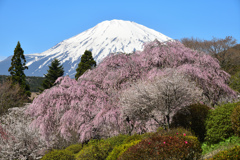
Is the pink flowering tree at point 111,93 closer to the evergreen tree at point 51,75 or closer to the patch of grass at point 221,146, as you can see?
the patch of grass at point 221,146

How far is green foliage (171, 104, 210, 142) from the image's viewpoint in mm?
12227

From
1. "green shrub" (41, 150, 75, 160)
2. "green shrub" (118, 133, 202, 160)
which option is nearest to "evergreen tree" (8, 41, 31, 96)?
"green shrub" (41, 150, 75, 160)

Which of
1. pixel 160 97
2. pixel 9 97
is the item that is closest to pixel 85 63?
pixel 9 97

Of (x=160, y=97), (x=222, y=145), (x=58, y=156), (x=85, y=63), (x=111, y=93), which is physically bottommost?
(x=222, y=145)

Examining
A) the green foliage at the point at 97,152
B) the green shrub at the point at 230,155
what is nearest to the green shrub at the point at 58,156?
the green foliage at the point at 97,152

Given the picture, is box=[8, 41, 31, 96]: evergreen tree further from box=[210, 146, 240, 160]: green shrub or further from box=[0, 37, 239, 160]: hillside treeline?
box=[210, 146, 240, 160]: green shrub

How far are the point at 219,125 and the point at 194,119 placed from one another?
4.97ft

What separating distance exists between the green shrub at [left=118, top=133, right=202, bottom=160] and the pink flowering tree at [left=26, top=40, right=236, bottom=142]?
20.0 ft

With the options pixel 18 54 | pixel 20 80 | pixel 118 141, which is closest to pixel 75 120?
pixel 118 141

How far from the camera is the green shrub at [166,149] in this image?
7.36 m

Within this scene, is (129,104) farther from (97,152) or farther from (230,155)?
(230,155)

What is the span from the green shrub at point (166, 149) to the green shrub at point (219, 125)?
3384mm

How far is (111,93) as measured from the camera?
15383mm

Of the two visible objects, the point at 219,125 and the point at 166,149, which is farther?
the point at 219,125
